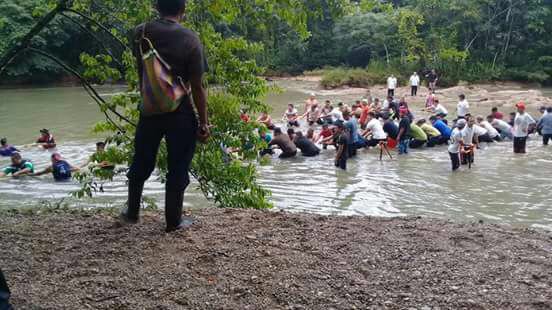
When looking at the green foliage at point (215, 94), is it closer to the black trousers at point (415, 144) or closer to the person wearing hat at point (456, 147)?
the person wearing hat at point (456, 147)

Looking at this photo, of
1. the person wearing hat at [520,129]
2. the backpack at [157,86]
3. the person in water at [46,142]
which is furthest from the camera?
the person in water at [46,142]

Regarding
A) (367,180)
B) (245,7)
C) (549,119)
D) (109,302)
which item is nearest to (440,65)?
(549,119)

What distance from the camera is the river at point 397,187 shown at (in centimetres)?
1020

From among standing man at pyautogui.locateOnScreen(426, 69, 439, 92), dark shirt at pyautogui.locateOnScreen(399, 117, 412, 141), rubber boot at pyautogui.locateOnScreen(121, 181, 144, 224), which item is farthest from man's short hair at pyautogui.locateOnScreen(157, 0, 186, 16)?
standing man at pyautogui.locateOnScreen(426, 69, 439, 92)

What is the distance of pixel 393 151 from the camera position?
16.5 meters

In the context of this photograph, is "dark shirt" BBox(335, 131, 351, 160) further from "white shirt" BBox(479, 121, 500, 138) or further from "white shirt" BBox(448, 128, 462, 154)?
"white shirt" BBox(479, 121, 500, 138)

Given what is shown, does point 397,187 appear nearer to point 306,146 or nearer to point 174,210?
point 306,146

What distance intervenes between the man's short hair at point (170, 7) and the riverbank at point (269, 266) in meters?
1.64

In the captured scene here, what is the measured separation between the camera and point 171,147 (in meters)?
4.00

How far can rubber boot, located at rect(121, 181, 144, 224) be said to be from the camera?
4.19 m

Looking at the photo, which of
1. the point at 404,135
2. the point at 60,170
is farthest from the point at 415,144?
the point at 60,170

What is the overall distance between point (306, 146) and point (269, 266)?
40.8 ft

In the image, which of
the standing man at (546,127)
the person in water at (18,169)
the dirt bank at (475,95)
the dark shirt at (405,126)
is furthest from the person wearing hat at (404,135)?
the person in water at (18,169)

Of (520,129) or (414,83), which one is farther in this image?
(414,83)
